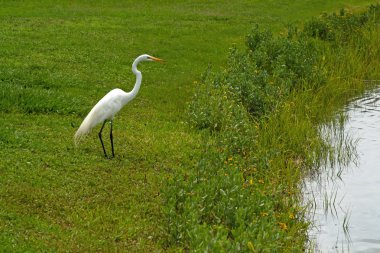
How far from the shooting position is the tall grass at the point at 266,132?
8875mm

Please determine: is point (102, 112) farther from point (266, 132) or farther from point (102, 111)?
point (266, 132)

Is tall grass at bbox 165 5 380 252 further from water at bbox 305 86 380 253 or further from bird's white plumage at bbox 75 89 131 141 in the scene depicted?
bird's white plumage at bbox 75 89 131 141

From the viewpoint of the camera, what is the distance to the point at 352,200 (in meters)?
11.6

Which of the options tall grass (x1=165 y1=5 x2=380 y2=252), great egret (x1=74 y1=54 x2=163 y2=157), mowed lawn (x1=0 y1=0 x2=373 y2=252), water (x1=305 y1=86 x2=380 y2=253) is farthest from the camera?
great egret (x1=74 y1=54 x2=163 y2=157)

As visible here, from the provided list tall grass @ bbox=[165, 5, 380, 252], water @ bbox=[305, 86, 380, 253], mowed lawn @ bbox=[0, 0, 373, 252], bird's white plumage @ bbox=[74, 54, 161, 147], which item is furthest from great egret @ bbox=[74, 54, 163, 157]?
water @ bbox=[305, 86, 380, 253]

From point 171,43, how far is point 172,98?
535 centimetres

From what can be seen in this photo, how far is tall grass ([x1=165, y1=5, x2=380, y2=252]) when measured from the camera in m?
8.88

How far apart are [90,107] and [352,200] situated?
5420 millimetres

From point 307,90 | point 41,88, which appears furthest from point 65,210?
point 307,90

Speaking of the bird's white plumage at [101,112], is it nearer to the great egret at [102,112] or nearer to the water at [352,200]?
the great egret at [102,112]

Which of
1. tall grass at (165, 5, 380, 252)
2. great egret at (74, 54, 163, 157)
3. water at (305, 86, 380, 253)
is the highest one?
great egret at (74, 54, 163, 157)

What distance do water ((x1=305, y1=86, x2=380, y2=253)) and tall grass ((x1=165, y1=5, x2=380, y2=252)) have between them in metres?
0.35

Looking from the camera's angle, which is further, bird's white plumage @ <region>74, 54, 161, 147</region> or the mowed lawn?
bird's white plumage @ <region>74, 54, 161, 147</region>

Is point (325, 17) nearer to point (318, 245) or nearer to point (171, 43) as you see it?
point (171, 43)
